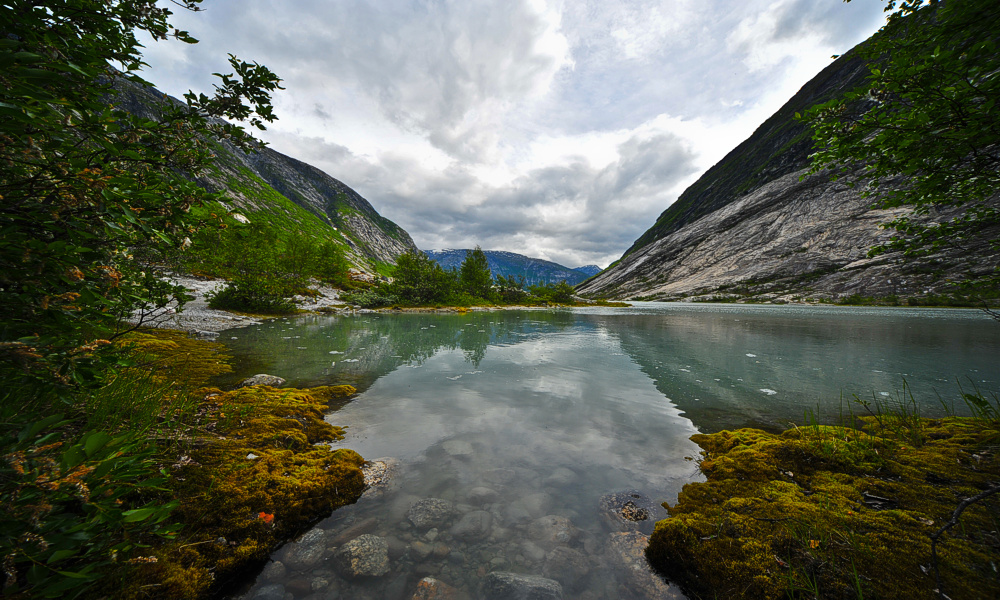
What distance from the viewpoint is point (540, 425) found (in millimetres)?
8352

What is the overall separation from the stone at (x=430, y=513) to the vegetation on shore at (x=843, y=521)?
9.40 feet

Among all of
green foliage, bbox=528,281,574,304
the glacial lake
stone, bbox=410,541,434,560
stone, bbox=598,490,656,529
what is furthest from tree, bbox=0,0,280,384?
green foliage, bbox=528,281,574,304

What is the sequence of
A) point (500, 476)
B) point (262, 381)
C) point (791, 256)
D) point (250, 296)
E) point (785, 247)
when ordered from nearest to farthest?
point (500, 476) < point (262, 381) < point (250, 296) < point (791, 256) < point (785, 247)

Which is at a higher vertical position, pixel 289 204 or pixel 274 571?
pixel 289 204

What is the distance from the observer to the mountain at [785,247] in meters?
81.3

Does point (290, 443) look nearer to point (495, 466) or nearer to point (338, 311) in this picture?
point (495, 466)

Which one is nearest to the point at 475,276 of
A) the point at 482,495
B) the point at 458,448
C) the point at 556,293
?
the point at 556,293

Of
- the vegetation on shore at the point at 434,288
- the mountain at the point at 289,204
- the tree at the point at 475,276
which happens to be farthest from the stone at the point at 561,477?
the mountain at the point at 289,204

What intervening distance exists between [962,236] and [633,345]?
16226 millimetres

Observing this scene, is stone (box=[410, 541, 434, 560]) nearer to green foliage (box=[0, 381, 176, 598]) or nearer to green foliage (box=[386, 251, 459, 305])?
green foliage (box=[0, 381, 176, 598])

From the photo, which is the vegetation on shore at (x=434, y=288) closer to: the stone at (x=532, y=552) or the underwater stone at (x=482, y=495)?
the underwater stone at (x=482, y=495)

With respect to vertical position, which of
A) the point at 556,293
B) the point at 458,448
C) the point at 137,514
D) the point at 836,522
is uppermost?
the point at 556,293

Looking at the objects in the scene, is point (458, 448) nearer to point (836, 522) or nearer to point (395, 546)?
point (395, 546)

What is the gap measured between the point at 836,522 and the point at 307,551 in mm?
6569
